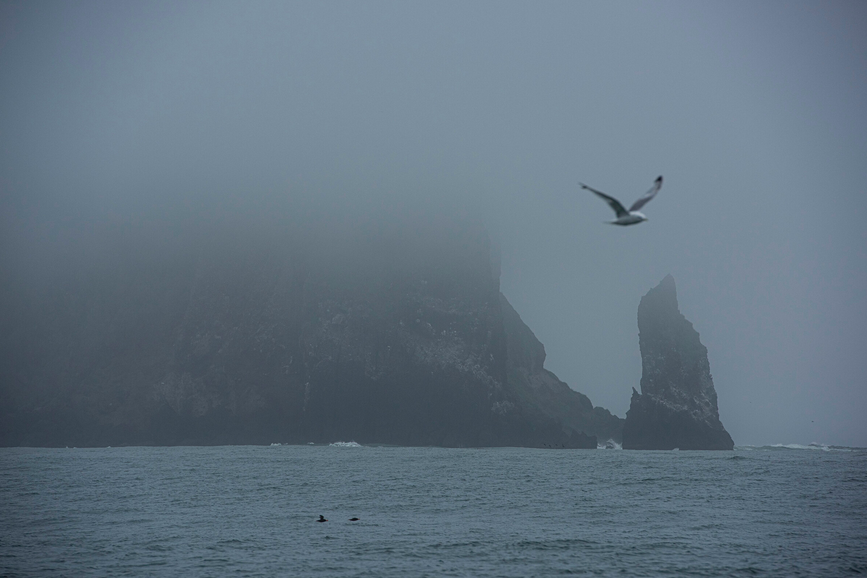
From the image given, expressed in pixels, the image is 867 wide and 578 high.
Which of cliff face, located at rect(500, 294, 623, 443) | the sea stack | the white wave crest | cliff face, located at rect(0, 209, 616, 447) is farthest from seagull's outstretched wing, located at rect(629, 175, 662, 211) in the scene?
the white wave crest

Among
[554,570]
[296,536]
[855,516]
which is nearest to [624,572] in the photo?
[554,570]

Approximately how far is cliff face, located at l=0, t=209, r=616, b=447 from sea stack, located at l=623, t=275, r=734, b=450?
44.0 ft

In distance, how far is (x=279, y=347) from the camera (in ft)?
522

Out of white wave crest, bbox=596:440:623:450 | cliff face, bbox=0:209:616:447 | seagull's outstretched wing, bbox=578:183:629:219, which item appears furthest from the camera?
white wave crest, bbox=596:440:623:450

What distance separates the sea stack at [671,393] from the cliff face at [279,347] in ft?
44.0

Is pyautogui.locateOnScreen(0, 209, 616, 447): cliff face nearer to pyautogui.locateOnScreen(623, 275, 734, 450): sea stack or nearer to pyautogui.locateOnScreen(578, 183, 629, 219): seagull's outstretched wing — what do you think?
pyautogui.locateOnScreen(623, 275, 734, 450): sea stack

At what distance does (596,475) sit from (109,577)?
153 ft

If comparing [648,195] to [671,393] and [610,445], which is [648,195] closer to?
[671,393]

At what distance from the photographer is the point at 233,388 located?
15525 cm

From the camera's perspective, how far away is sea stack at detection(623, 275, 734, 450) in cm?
14138

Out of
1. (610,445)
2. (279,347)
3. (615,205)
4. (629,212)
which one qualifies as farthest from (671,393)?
(615,205)

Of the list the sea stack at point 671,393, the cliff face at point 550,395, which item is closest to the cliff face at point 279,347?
the cliff face at point 550,395

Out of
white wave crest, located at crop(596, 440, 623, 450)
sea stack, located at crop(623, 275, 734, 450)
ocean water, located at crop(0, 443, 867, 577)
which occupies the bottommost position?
white wave crest, located at crop(596, 440, 623, 450)

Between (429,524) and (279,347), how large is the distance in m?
126
